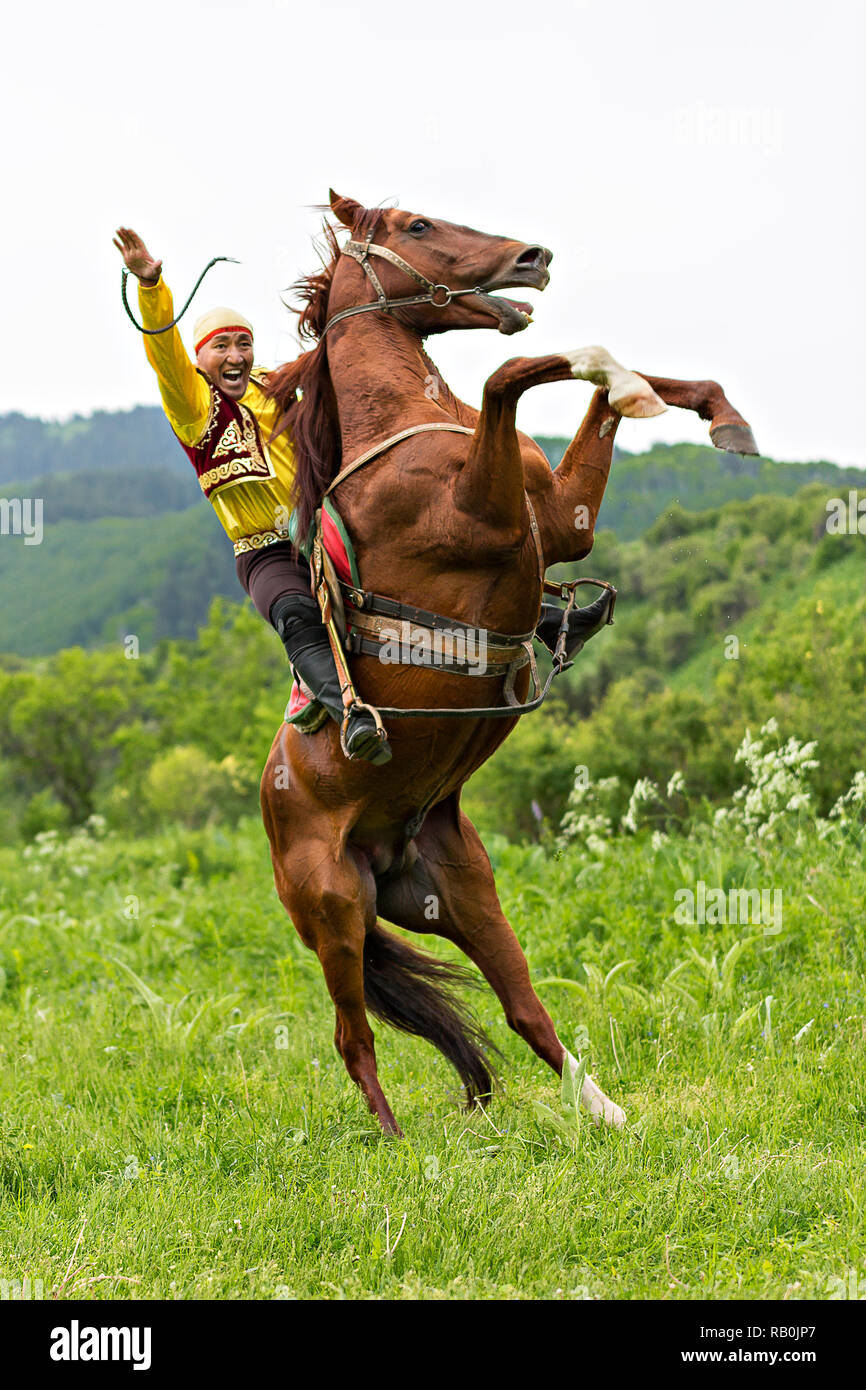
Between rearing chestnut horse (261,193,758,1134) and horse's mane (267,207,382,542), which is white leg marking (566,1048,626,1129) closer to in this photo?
rearing chestnut horse (261,193,758,1134)

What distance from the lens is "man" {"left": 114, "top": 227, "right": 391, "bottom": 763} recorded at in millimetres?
4508

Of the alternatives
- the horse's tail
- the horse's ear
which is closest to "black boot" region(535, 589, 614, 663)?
the horse's tail

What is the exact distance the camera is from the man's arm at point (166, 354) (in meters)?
4.39

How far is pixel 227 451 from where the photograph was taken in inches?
191

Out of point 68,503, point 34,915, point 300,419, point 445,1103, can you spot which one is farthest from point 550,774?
point 68,503

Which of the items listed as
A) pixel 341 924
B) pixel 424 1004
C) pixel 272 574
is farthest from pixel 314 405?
pixel 424 1004

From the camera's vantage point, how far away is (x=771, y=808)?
8516mm

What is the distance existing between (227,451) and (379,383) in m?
0.76

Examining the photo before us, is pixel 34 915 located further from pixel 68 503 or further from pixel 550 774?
pixel 68 503

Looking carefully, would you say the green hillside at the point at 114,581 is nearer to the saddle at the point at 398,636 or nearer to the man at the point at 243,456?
the man at the point at 243,456

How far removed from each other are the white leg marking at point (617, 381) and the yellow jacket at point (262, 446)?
1481 mm

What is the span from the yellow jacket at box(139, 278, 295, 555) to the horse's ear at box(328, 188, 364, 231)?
27.6 inches

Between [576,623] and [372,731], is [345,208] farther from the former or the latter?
[372,731]
